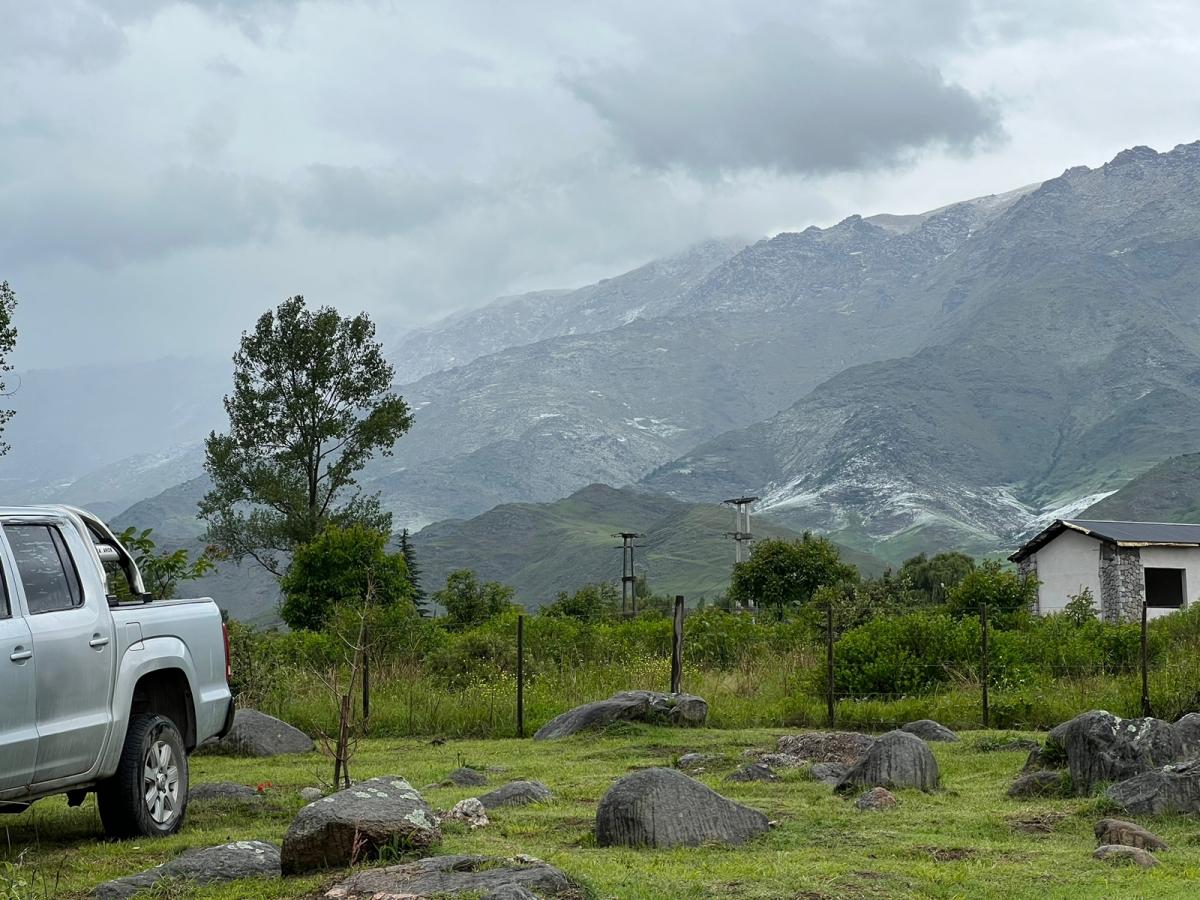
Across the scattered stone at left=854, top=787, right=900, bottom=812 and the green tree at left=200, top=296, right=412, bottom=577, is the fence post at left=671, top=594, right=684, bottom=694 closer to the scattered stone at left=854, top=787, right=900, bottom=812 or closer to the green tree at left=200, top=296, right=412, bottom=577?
the scattered stone at left=854, top=787, right=900, bottom=812

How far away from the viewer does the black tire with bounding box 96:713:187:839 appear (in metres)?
9.91

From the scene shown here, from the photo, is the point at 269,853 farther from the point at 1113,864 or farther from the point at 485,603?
the point at 485,603

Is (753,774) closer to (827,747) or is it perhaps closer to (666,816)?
(827,747)

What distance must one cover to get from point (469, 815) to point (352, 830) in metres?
2.24

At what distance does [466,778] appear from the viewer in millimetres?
14164

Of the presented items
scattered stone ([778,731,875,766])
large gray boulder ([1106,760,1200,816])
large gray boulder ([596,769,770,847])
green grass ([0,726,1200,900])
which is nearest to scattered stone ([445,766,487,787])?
green grass ([0,726,1200,900])

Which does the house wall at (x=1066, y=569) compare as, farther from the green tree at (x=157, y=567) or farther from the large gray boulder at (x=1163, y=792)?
the large gray boulder at (x=1163, y=792)

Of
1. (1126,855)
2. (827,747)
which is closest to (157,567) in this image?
(827,747)

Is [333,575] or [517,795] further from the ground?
[333,575]

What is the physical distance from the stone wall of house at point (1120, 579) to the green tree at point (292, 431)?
26.5 meters

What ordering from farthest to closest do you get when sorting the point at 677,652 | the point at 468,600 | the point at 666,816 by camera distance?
the point at 468,600 < the point at 677,652 < the point at 666,816

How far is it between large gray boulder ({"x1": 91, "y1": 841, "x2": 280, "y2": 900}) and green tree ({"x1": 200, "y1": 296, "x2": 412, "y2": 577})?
147ft

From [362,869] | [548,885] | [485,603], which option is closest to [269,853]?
[362,869]

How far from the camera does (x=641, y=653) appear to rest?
1069 inches
